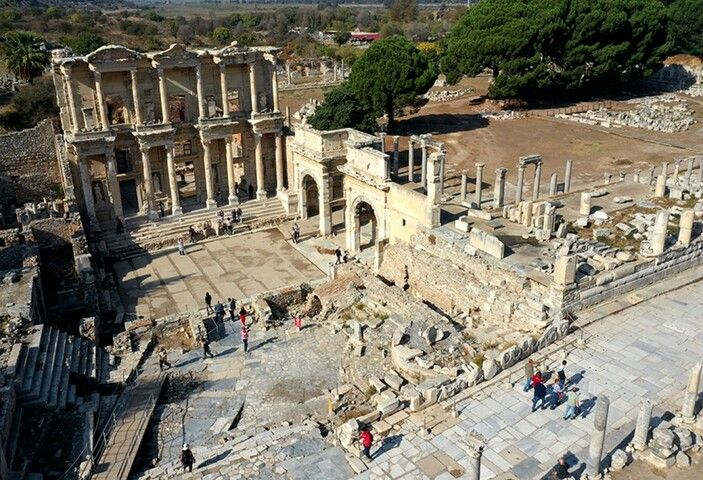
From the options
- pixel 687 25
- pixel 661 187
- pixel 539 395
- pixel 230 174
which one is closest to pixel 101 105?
pixel 230 174

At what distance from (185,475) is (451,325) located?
9.57 m

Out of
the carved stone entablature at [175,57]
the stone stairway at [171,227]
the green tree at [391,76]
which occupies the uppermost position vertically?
the carved stone entablature at [175,57]


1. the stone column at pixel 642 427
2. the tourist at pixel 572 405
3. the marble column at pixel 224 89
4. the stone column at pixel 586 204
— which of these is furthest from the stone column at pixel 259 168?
the stone column at pixel 642 427

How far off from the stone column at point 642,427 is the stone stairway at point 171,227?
78.5ft

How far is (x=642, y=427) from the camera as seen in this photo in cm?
1377

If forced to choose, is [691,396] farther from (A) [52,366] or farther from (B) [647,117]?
(B) [647,117]

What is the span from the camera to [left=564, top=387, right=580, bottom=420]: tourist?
1490 centimetres

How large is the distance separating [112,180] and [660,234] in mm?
25076

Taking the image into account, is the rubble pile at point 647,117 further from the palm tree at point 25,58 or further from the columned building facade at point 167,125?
the palm tree at point 25,58

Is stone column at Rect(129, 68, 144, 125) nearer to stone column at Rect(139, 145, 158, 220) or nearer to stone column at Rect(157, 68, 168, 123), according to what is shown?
stone column at Rect(157, 68, 168, 123)

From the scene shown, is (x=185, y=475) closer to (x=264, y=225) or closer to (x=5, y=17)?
(x=264, y=225)

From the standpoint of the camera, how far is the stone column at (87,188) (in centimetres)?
3125

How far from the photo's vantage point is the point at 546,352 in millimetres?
17656

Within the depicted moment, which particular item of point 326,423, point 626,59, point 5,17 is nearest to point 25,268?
point 326,423
